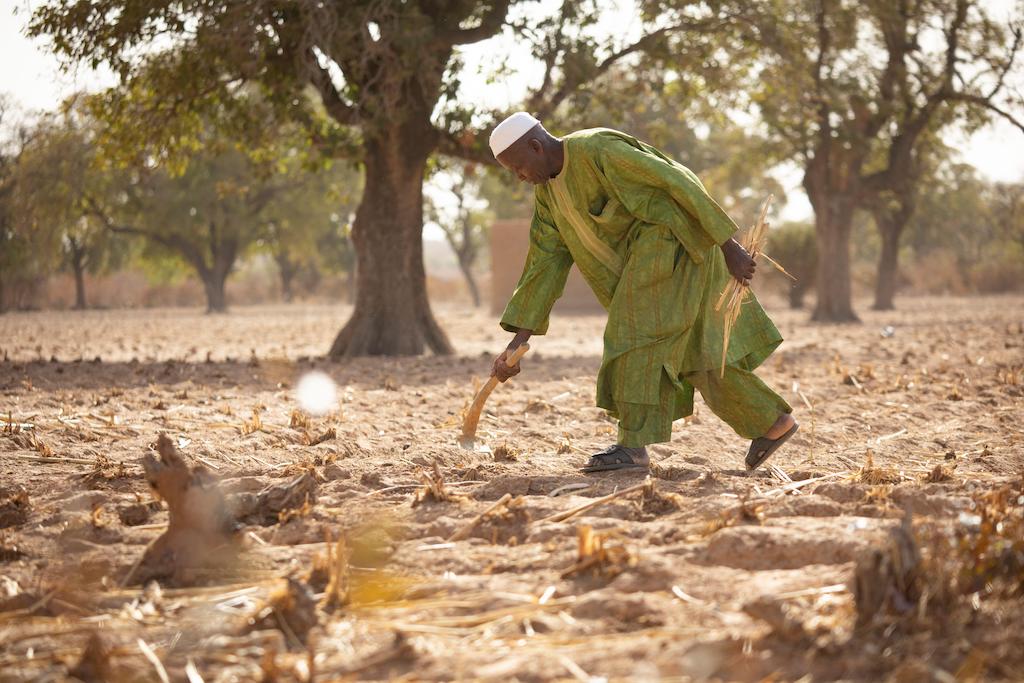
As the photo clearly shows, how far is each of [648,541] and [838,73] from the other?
1877 centimetres

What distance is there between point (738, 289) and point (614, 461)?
2.99 ft

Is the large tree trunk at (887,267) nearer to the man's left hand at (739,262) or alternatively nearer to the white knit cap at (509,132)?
the man's left hand at (739,262)

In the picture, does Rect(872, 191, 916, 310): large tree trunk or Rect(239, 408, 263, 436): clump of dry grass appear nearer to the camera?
Rect(239, 408, 263, 436): clump of dry grass

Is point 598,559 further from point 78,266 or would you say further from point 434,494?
point 78,266

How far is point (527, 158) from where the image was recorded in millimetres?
4328

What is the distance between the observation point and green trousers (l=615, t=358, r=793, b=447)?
4.38 m

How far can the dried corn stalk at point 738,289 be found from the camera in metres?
4.28

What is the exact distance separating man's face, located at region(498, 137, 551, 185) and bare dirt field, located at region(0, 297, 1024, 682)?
131 cm

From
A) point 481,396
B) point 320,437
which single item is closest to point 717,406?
point 481,396

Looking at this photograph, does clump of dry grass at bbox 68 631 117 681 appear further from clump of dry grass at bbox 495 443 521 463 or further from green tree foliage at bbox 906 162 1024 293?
green tree foliage at bbox 906 162 1024 293

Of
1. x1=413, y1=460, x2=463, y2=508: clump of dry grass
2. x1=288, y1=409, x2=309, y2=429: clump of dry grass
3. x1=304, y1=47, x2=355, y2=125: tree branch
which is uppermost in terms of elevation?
x1=304, y1=47, x2=355, y2=125: tree branch

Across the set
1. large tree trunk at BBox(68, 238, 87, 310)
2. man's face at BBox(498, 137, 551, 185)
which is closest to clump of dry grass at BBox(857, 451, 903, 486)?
man's face at BBox(498, 137, 551, 185)

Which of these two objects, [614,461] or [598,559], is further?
[614,461]

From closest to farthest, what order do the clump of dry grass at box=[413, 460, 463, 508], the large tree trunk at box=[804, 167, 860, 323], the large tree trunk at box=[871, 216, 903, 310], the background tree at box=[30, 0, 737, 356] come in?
1. the clump of dry grass at box=[413, 460, 463, 508]
2. the background tree at box=[30, 0, 737, 356]
3. the large tree trunk at box=[804, 167, 860, 323]
4. the large tree trunk at box=[871, 216, 903, 310]
